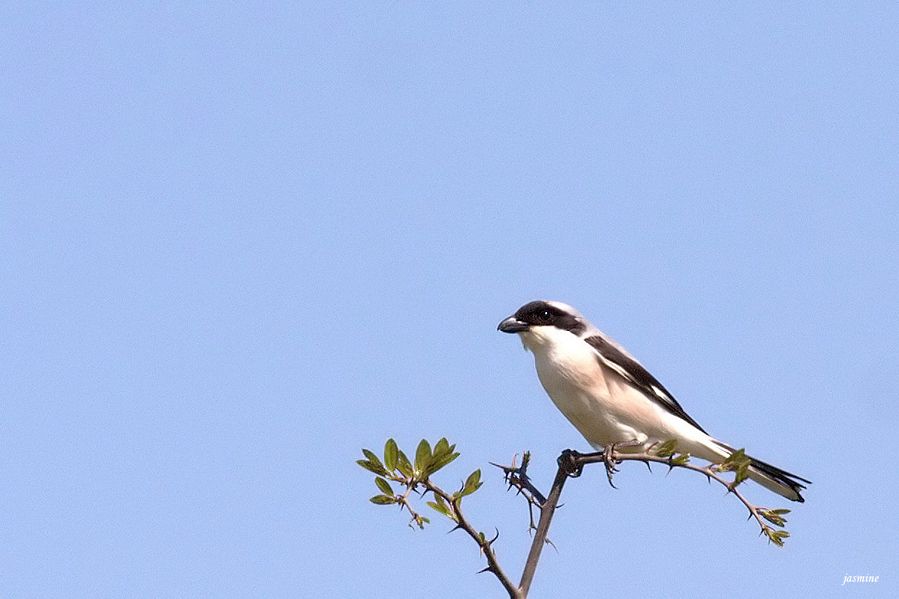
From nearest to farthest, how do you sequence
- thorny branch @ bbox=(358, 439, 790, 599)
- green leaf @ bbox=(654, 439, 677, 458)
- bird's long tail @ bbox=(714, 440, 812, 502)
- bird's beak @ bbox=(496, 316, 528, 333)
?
thorny branch @ bbox=(358, 439, 790, 599), green leaf @ bbox=(654, 439, 677, 458), bird's long tail @ bbox=(714, 440, 812, 502), bird's beak @ bbox=(496, 316, 528, 333)

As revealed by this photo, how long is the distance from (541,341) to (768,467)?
5.93ft

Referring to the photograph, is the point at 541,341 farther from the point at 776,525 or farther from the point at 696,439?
the point at 776,525

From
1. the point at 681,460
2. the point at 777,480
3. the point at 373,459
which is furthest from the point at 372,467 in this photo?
the point at 777,480

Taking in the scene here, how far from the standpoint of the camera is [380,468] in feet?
10.8

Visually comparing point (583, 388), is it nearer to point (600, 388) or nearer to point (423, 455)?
point (600, 388)

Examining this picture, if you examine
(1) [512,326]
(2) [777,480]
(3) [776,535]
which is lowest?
(3) [776,535]

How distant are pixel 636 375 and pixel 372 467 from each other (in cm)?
507

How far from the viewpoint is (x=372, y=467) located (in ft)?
10.8

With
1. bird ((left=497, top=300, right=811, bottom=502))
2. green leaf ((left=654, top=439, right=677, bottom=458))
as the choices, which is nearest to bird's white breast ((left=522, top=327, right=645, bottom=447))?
bird ((left=497, top=300, right=811, bottom=502))

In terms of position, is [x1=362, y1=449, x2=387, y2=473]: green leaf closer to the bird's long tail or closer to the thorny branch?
the thorny branch

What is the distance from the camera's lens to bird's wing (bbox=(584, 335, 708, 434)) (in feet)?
26.6

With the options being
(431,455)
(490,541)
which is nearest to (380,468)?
(431,455)

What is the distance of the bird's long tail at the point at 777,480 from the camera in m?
7.17

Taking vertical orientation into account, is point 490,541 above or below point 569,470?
below
